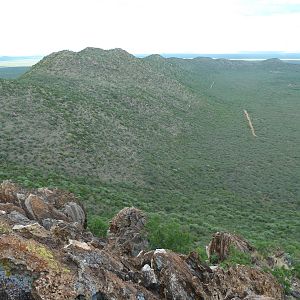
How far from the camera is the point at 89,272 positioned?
12.1 metres

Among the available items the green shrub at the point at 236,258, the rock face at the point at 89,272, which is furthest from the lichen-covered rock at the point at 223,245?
the rock face at the point at 89,272

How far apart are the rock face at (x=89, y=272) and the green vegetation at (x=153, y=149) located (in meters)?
8.34

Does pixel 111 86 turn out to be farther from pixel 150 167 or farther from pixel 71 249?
pixel 71 249

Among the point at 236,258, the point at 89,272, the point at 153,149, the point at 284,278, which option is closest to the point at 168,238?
the point at 236,258

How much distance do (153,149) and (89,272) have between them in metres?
51.5

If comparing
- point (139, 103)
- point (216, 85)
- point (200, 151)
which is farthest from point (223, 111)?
point (216, 85)

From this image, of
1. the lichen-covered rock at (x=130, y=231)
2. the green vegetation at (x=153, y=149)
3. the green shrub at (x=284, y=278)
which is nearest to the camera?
the green shrub at (x=284, y=278)

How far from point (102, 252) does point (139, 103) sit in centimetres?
7077

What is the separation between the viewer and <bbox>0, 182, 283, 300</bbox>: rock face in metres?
11.1

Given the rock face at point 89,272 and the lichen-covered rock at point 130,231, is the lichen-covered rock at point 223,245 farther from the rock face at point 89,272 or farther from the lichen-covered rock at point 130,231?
the lichen-covered rock at point 130,231

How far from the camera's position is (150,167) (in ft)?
181

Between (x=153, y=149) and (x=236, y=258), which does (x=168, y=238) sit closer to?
(x=236, y=258)

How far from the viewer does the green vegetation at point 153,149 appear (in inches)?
1544

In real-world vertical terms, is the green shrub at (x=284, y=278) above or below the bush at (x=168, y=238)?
above
